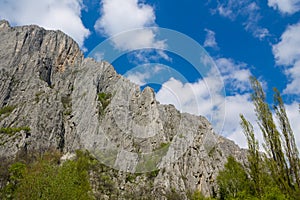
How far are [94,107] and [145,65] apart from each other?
74085 mm

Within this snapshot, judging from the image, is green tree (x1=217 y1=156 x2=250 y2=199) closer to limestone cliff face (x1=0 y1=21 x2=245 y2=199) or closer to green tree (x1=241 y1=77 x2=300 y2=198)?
green tree (x1=241 y1=77 x2=300 y2=198)

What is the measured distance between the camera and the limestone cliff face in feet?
282

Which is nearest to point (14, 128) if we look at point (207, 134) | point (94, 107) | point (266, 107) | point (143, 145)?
point (94, 107)

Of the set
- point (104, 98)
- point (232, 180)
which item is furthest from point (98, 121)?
point (232, 180)

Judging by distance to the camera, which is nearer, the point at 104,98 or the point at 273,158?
the point at 273,158

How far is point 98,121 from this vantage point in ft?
313

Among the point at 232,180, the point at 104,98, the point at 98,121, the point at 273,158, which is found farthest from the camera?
the point at 104,98

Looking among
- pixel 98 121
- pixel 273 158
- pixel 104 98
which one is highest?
pixel 104 98

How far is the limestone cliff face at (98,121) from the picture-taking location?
282ft

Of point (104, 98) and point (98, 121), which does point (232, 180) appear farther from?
point (104, 98)

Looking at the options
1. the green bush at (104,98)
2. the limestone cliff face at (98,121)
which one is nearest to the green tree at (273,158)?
the limestone cliff face at (98,121)

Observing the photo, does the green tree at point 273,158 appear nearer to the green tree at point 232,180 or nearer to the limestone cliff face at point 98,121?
the green tree at point 232,180

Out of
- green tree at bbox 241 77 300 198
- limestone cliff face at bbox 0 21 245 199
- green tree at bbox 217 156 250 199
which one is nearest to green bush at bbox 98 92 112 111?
limestone cliff face at bbox 0 21 245 199

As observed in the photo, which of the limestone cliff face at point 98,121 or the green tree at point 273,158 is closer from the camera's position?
the green tree at point 273,158
